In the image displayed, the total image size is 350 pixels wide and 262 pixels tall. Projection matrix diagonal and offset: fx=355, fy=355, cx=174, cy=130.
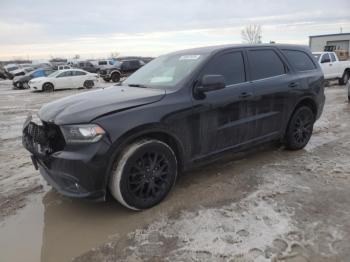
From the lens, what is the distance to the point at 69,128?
3.47m

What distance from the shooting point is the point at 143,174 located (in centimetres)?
375

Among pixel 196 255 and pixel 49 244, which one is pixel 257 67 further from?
pixel 49 244

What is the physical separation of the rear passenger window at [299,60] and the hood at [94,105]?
2.56 metres

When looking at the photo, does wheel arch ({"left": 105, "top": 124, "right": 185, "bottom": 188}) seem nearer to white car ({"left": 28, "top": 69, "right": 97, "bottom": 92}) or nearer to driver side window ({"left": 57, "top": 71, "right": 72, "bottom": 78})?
white car ({"left": 28, "top": 69, "right": 97, "bottom": 92})

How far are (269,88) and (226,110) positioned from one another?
0.97 metres

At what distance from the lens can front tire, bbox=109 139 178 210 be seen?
3.58m

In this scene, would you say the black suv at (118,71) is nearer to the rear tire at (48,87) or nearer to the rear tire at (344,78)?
the rear tire at (48,87)

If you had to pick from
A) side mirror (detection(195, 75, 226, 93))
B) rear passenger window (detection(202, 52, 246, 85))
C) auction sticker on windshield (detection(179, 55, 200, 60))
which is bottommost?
side mirror (detection(195, 75, 226, 93))

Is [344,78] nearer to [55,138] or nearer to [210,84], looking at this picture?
[210,84]

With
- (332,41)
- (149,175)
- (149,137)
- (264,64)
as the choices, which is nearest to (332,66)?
(264,64)

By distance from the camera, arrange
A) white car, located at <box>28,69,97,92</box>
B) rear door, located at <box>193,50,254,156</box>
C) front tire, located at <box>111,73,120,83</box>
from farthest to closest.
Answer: front tire, located at <box>111,73,120,83</box>
white car, located at <box>28,69,97,92</box>
rear door, located at <box>193,50,254,156</box>

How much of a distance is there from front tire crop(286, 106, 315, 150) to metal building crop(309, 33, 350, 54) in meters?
45.7

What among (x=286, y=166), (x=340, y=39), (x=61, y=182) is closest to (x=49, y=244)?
(x=61, y=182)

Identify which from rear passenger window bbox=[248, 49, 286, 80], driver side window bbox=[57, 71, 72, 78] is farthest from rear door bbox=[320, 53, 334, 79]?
driver side window bbox=[57, 71, 72, 78]
